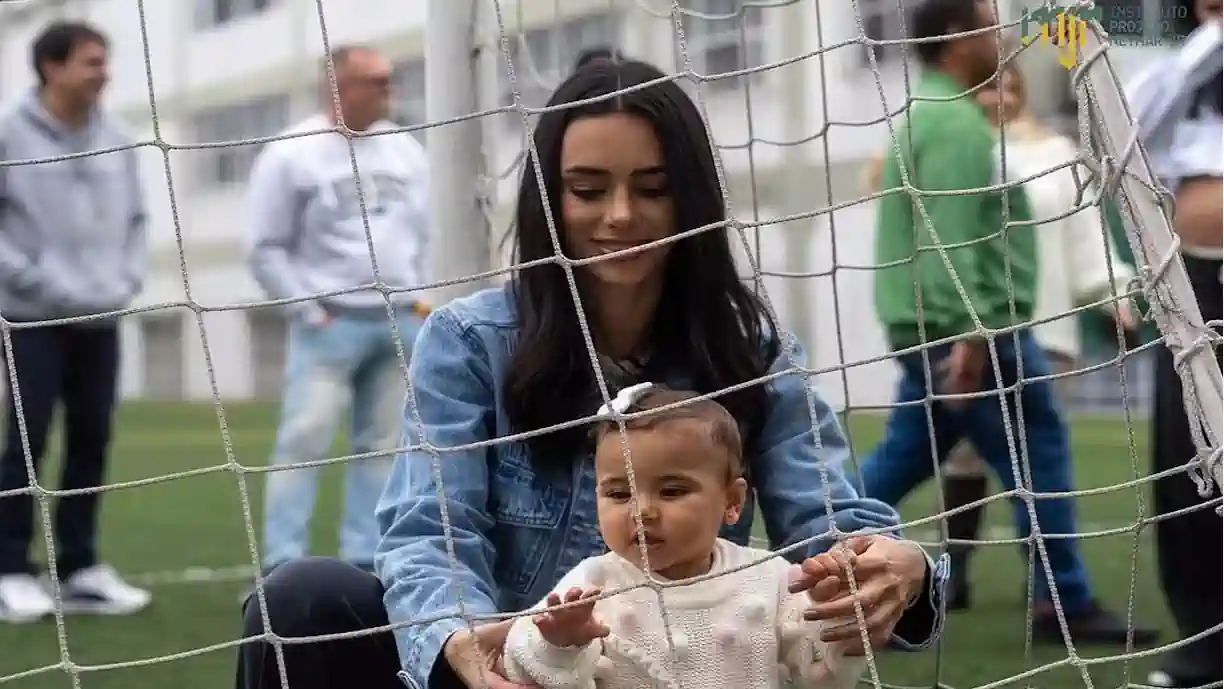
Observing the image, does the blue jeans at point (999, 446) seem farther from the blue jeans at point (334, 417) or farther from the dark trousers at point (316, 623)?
Result: the dark trousers at point (316, 623)

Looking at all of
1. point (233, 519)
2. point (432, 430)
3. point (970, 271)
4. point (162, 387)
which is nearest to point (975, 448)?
point (970, 271)

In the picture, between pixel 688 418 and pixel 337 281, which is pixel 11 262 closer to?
pixel 337 281

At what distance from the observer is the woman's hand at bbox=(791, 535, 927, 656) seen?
4.23 ft

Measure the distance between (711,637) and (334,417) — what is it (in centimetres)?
179

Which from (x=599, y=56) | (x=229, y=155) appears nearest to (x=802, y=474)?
(x=599, y=56)

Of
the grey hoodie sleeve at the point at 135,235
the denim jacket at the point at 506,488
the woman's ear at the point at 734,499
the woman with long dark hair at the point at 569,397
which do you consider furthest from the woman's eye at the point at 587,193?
the grey hoodie sleeve at the point at 135,235

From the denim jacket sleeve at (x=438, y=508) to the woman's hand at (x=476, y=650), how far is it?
1 cm

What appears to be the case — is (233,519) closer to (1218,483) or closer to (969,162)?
(969,162)

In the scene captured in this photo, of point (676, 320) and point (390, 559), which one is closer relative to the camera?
Answer: point (390, 559)

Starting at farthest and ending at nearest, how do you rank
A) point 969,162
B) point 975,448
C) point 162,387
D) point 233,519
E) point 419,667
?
1. point 162,387
2. point 233,519
3. point 975,448
4. point 969,162
5. point 419,667

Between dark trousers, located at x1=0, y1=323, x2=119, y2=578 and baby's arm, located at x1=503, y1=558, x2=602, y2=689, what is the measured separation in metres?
1.84

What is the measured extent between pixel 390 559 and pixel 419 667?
0.09 meters

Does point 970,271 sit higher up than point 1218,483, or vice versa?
point 970,271

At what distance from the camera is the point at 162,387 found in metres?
14.1
